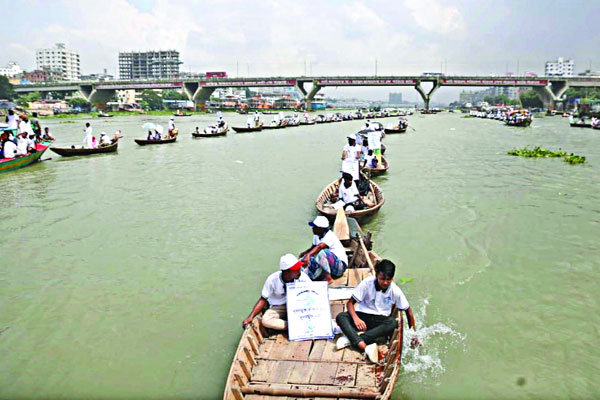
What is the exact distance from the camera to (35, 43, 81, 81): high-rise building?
556 ft

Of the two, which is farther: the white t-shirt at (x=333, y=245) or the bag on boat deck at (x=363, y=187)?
the bag on boat deck at (x=363, y=187)

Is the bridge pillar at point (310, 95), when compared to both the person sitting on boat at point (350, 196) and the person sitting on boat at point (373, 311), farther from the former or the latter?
the person sitting on boat at point (373, 311)

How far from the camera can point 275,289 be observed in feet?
18.8

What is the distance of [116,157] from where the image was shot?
25766mm

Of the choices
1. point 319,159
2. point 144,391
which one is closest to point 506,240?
point 144,391

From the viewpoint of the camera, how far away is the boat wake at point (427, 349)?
5.78m

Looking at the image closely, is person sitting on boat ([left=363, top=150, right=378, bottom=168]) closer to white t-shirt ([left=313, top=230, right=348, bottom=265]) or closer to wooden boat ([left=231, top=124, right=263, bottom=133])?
white t-shirt ([left=313, top=230, right=348, bottom=265])

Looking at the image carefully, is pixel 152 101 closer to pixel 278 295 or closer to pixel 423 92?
pixel 423 92

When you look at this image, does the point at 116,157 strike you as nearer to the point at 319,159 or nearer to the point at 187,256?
the point at 319,159

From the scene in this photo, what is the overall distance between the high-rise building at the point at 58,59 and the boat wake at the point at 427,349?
184 m

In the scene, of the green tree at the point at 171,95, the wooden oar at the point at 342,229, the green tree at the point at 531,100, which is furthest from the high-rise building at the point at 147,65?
the wooden oar at the point at 342,229

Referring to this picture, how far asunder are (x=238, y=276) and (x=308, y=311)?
3.54 metres

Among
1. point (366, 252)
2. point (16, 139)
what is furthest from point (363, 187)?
point (16, 139)

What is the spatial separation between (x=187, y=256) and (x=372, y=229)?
4.44m
